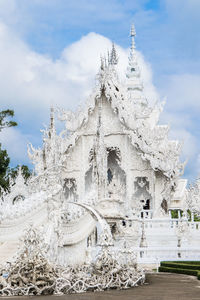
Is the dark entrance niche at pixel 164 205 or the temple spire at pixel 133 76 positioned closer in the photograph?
the dark entrance niche at pixel 164 205

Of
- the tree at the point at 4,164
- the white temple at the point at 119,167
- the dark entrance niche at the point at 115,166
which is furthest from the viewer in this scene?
the tree at the point at 4,164

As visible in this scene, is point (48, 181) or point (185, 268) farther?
point (185, 268)

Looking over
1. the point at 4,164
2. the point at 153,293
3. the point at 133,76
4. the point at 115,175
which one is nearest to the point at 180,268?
the point at 153,293

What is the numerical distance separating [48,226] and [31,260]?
3.00 m

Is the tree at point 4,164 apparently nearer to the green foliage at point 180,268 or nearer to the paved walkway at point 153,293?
the green foliage at point 180,268

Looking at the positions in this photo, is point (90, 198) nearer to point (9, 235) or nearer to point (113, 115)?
point (9, 235)

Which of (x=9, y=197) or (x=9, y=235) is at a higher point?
(x=9, y=197)

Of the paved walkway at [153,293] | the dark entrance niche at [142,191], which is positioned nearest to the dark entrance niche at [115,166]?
the dark entrance niche at [142,191]

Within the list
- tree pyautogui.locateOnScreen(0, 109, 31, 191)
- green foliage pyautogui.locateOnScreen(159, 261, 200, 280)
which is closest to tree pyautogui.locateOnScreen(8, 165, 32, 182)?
tree pyautogui.locateOnScreen(0, 109, 31, 191)

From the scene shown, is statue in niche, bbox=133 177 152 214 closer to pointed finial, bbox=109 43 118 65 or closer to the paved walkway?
pointed finial, bbox=109 43 118 65

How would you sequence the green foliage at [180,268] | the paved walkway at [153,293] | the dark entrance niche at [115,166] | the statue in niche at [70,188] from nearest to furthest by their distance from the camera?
the paved walkway at [153,293]
the green foliage at [180,268]
the dark entrance niche at [115,166]
the statue in niche at [70,188]

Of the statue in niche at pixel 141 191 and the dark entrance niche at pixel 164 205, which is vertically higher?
the statue in niche at pixel 141 191

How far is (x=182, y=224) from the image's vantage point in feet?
52.6

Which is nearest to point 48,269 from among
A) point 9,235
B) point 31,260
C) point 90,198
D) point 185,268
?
point 31,260
